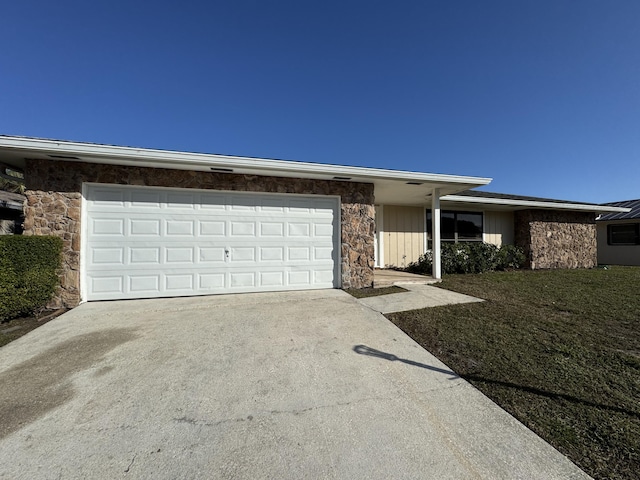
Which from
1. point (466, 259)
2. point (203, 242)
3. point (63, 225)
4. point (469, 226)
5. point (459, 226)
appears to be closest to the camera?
point (63, 225)

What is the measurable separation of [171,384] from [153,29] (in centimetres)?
803

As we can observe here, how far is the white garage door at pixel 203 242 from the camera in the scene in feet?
17.6

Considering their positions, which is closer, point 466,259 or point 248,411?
point 248,411

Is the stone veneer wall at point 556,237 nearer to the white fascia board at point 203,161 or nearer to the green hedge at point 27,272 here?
the white fascia board at point 203,161

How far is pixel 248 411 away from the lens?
7.00ft

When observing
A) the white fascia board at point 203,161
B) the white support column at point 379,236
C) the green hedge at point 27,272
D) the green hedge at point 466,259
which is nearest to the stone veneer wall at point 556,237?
the green hedge at point 466,259

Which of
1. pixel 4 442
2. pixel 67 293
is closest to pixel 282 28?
pixel 67 293

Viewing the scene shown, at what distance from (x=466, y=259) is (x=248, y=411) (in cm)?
925

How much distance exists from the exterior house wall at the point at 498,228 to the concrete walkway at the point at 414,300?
6508mm

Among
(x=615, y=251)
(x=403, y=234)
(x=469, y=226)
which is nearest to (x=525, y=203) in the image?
(x=469, y=226)

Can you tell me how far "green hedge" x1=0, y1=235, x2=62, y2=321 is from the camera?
4141 mm

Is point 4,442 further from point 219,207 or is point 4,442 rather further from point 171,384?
point 219,207

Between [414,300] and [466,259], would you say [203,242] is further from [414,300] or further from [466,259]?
[466,259]

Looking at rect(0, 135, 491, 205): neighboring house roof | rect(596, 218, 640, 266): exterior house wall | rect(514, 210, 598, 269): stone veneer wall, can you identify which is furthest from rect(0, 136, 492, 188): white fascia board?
rect(596, 218, 640, 266): exterior house wall
